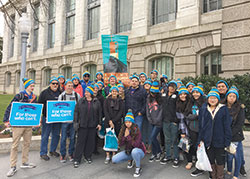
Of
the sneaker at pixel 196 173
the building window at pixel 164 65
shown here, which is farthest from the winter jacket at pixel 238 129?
the building window at pixel 164 65

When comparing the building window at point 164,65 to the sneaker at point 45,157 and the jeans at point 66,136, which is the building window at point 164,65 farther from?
the sneaker at point 45,157

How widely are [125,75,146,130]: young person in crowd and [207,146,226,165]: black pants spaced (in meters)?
1.92

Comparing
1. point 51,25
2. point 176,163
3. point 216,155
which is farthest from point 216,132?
point 51,25

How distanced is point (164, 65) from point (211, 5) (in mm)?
4577

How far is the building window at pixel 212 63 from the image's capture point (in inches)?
434

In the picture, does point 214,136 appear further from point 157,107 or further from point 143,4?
point 143,4

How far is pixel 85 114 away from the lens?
4.59 metres

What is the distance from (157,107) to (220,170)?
1876 mm

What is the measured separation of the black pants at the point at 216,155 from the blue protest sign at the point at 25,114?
3.71m

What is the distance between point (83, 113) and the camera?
15.0 feet

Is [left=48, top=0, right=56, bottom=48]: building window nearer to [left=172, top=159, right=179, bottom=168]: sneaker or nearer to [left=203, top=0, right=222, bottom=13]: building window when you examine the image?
[left=203, top=0, right=222, bottom=13]: building window

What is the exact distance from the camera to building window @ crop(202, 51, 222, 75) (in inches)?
434

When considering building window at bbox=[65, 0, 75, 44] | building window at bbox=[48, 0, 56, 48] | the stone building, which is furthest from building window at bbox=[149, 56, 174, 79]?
building window at bbox=[48, 0, 56, 48]

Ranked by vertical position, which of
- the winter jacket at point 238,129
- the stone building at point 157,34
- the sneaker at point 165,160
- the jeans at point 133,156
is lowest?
the sneaker at point 165,160
